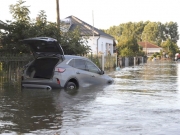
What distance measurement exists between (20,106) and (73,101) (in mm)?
1762

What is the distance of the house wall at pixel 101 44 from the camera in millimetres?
49938

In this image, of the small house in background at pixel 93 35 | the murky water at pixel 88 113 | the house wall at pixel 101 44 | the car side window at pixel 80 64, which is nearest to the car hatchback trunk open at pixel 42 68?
the murky water at pixel 88 113

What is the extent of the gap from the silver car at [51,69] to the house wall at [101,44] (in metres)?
31.8

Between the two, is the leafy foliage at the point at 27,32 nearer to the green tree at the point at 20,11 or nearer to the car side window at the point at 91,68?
the green tree at the point at 20,11

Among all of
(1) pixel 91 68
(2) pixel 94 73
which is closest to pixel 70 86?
(1) pixel 91 68

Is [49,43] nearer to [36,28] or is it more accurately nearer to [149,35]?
[36,28]

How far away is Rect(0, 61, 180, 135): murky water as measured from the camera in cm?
737

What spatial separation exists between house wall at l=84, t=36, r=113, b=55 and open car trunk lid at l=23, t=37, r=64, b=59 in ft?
105

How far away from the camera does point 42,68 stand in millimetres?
13773

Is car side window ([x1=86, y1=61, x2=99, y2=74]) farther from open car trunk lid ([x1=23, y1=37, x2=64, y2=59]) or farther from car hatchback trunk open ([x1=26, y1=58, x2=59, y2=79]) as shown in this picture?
car hatchback trunk open ([x1=26, y1=58, x2=59, y2=79])

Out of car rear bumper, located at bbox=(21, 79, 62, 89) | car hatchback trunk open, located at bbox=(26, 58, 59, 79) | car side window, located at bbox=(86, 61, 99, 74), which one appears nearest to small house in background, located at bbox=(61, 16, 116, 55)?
car side window, located at bbox=(86, 61, 99, 74)

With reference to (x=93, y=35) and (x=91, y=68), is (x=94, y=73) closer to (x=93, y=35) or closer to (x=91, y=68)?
(x=91, y=68)

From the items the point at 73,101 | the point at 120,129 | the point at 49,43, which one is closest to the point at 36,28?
the point at 49,43

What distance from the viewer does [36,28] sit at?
21.4 meters
